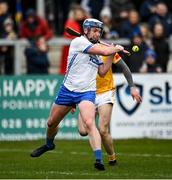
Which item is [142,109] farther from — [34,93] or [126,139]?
[34,93]

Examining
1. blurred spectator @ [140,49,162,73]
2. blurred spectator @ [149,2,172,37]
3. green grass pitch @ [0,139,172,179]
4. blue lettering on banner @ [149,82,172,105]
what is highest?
blurred spectator @ [149,2,172,37]

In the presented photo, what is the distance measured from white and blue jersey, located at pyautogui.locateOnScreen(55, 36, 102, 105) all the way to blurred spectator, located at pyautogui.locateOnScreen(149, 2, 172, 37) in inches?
393

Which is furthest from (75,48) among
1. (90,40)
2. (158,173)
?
(158,173)

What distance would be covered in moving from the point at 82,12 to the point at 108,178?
1048cm

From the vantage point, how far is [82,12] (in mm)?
23688

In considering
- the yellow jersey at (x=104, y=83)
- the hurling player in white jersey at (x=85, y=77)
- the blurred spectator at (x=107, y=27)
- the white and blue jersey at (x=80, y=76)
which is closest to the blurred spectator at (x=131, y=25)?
the blurred spectator at (x=107, y=27)

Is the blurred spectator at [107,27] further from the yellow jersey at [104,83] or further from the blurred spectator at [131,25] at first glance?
the yellow jersey at [104,83]

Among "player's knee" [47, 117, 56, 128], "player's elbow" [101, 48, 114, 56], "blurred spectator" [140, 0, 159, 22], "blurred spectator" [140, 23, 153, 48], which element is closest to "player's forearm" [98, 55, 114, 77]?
"player's elbow" [101, 48, 114, 56]

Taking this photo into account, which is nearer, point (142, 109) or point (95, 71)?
point (95, 71)

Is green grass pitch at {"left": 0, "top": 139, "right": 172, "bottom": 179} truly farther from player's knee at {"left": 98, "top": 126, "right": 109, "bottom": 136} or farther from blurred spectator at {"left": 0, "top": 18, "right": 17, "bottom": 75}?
blurred spectator at {"left": 0, "top": 18, "right": 17, "bottom": 75}

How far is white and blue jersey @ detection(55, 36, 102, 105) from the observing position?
1498 centimetres

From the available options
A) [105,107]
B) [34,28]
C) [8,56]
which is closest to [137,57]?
[34,28]

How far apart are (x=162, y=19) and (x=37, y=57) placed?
3.73 m

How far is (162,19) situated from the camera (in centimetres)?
2534
